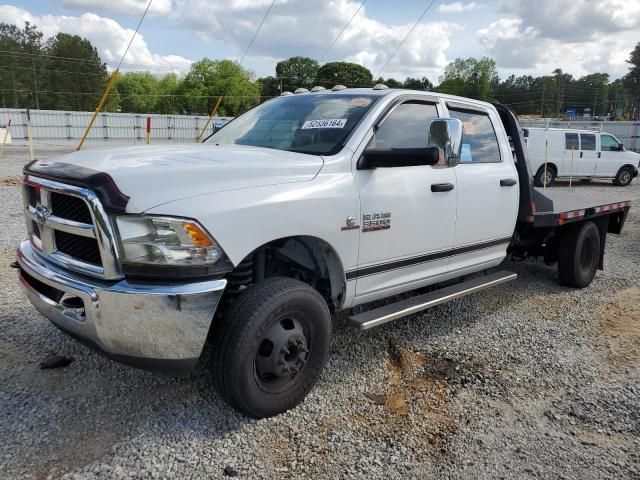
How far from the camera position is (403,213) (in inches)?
137

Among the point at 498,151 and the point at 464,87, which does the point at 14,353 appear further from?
the point at 464,87

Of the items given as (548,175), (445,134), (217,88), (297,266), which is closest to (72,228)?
(297,266)

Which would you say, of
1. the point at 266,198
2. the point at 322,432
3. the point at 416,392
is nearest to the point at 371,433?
the point at 322,432

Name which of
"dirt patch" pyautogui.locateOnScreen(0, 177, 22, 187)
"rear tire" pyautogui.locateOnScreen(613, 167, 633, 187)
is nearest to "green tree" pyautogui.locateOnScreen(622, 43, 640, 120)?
"rear tire" pyautogui.locateOnScreen(613, 167, 633, 187)

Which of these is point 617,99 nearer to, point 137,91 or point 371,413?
point 137,91

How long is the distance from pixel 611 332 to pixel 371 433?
9.43 feet

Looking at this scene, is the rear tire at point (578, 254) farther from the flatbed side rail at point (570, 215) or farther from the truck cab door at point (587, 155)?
the truck cab door at point (587, 155)

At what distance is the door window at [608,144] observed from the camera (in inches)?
703

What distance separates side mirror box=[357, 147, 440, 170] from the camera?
3.08 metres

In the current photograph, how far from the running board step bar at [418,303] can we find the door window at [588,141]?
1496cm

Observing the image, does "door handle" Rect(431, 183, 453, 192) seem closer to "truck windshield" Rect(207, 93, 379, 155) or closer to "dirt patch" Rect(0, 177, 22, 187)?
"truck windshield" Rect(207, 93, 379, 155)

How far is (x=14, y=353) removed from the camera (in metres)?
3.62

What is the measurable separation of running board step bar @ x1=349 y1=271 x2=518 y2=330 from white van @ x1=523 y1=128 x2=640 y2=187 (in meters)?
12.9

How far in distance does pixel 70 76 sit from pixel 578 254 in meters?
75.0
